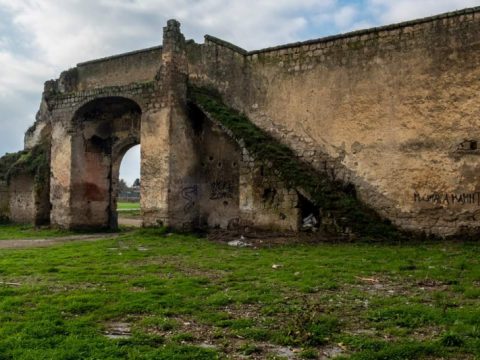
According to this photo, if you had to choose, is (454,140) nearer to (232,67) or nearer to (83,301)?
(232,67)

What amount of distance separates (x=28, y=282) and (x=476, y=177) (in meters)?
10.0

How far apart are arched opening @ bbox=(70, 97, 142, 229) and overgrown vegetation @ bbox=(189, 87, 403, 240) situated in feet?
12.0

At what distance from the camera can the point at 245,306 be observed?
631 cm

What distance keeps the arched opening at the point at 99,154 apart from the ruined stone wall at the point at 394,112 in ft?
18.0

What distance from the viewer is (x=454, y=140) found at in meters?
12.2

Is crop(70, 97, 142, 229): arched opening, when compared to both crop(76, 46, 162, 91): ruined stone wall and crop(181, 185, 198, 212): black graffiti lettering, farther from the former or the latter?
crop(181, 185, 198, 212): black graffiti lettering

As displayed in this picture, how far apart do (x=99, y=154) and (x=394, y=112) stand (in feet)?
35.7

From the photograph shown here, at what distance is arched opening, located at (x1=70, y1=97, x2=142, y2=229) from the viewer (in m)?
17.7

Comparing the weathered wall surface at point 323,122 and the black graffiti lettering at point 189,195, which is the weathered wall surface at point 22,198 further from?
the black graffiti lettering at point 189,195

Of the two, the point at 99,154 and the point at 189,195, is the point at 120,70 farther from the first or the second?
the point at 189,195

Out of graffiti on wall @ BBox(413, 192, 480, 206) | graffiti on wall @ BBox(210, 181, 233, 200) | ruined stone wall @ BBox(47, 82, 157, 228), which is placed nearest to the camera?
graffiti on wall @ BBox(413, 192, 480, 206)

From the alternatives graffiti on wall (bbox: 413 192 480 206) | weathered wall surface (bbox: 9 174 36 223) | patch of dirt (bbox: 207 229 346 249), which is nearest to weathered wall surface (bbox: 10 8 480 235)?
graffiti on wall (bbox: 413 192 480 206)

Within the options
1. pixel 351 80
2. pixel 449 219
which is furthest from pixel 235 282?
pixel 351 80

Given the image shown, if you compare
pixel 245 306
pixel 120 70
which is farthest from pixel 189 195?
pixel 245 306
